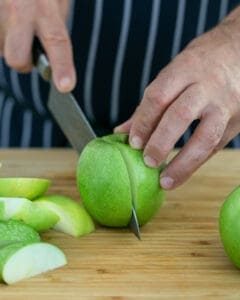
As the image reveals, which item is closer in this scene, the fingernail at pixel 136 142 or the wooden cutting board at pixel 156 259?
the wooden cutting board at pixel 156 259

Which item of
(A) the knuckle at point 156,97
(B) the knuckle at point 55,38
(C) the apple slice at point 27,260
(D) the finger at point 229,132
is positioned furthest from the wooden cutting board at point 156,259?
(B) the knuckle at point 55,38

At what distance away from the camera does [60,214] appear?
189cm

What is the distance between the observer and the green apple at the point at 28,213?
1821 mm

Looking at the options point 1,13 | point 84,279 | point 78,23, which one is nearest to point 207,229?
point 84,279

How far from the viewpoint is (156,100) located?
185 cm

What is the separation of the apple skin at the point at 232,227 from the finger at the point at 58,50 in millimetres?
370

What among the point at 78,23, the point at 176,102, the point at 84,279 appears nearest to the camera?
the point at 84,279

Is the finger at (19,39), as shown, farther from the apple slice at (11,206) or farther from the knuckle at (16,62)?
the apple slice at (11,206)

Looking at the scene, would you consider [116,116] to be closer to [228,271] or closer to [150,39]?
[150,39]

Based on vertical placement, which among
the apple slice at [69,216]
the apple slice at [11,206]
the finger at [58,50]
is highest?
the finger at [58,50]

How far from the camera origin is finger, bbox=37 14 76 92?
1861 millimetres

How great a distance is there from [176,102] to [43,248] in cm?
36

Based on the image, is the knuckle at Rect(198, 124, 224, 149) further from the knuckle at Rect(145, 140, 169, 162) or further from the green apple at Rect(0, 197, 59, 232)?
the green apple at Rect(0, 197, 59, 232)

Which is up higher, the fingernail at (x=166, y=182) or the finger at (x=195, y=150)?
the finger at (x=195, y=150)
